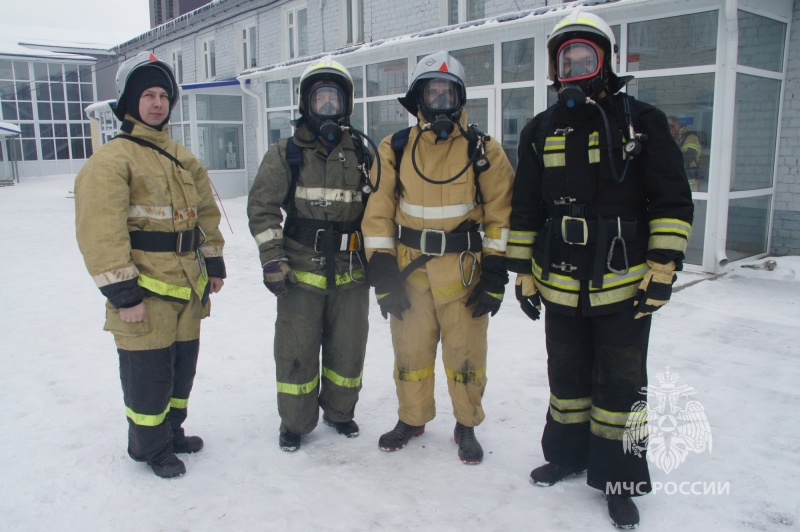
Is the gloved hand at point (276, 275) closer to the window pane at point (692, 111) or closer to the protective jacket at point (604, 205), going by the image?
the protective jacket at point (604, 205)

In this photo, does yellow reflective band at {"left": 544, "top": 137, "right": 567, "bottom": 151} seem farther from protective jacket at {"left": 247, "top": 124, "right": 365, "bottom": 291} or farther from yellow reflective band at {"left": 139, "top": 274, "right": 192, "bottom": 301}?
yellow reflective band at {"left": 139, "top": 274, "right": 192, "bottom": 301}

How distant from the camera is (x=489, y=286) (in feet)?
10.3

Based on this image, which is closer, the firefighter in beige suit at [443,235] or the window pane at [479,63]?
the firefighter in beige suit at [443,235]

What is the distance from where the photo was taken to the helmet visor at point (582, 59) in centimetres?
272

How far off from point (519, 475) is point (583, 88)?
6.34 ft

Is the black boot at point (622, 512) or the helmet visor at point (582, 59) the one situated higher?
the helmet visor at point (582, 59)

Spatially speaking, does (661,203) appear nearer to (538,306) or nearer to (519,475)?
(538,306)

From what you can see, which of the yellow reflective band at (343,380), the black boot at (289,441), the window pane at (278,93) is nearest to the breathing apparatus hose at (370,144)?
the yellow reflective band at (343,380)

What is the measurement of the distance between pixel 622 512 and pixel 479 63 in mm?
8630

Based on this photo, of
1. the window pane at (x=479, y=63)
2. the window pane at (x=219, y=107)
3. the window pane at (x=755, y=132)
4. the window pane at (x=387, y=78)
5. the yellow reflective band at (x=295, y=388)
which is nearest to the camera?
the yellow reflective band at (x=295, y=388)

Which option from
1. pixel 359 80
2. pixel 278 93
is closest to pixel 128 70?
pixel 359 80

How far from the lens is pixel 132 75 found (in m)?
3.11

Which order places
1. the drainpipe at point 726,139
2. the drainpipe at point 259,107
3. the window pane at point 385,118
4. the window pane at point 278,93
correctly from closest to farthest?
1. the drainpipe at point 726,139
2. the window pane at point 385,118
3. the window pane at point 278,93
4. the drainpipe at point 259,107

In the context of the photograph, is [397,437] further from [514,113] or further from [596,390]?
[514,113]
